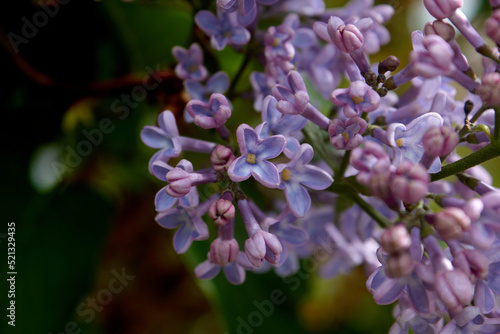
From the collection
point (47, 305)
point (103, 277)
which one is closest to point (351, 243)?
point (47, 305)

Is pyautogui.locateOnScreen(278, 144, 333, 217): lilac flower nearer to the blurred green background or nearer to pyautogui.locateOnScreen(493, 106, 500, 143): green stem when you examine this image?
pyautogui.locateOnScreen(493, 106, 500, 143): green stem

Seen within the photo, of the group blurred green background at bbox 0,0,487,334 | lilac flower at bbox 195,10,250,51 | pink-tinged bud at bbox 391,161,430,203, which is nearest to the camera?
pink-tinged bud at bbox 391,161,430,203

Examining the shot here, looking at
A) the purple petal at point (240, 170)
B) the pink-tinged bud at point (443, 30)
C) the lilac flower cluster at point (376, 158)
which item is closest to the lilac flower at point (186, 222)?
the lilac flower cluster at point (376, 158)

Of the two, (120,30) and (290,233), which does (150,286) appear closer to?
(120,30)

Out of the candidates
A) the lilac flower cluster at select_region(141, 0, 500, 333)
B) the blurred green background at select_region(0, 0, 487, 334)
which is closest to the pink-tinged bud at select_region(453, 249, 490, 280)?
the lilac flower cluster at select_region(141, 0, 500, 333)

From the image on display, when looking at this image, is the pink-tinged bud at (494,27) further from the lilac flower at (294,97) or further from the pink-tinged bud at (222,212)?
the pink-tinged bud at (222,212)
